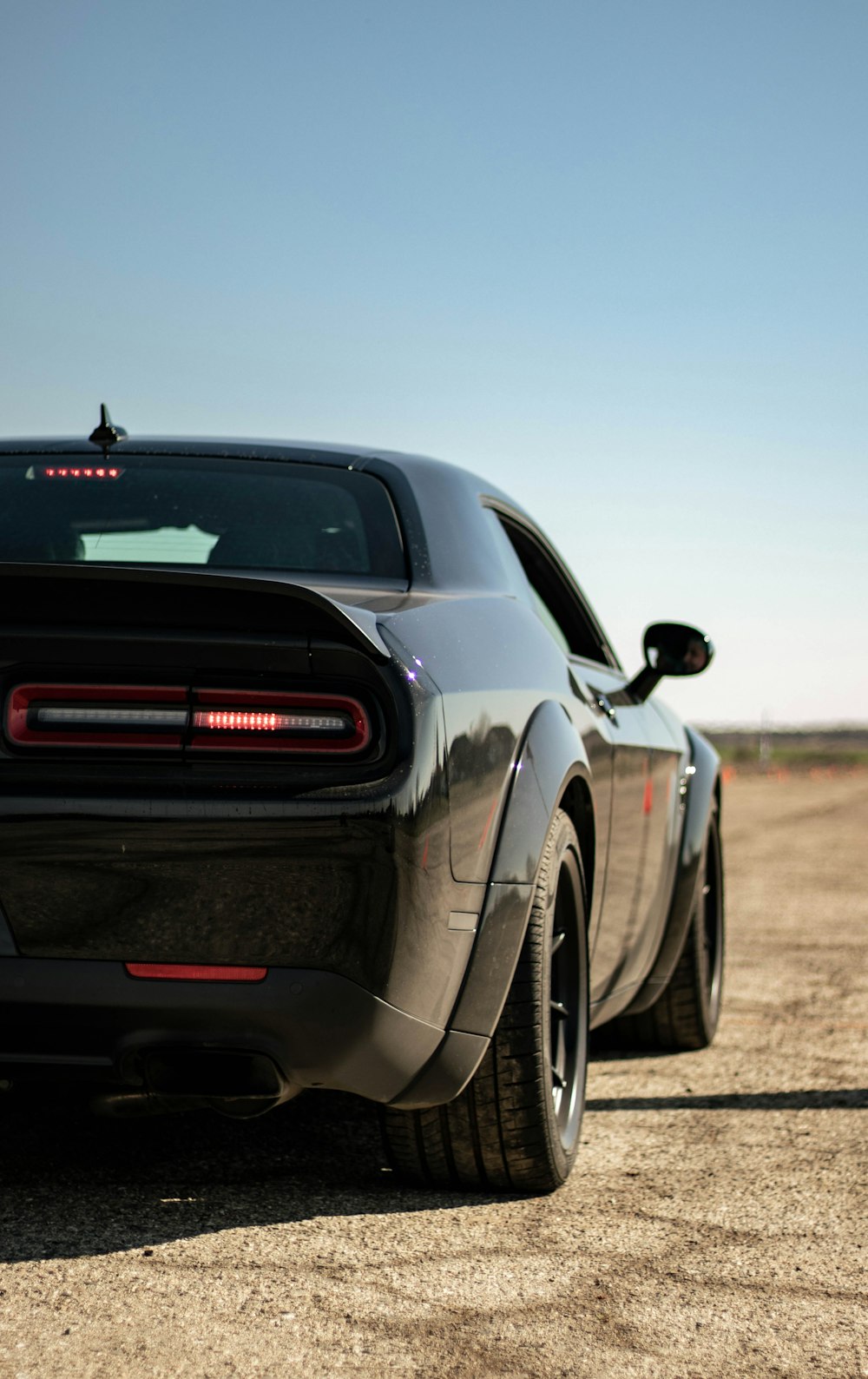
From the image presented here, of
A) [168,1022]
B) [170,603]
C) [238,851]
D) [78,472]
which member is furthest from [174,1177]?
[78,472]

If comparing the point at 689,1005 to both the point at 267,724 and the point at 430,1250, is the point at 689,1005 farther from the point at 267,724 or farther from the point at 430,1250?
the point at 267,724

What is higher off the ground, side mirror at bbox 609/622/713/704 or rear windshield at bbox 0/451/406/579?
rear windshield at bbox 0/451/406/579

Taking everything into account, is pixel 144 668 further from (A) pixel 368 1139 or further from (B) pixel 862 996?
(B) pixel 862 996

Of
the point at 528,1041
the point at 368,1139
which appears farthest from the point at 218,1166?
the point at 528,1041

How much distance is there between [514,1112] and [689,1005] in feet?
6.96

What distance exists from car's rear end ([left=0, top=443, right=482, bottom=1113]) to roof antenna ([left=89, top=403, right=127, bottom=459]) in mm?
1215

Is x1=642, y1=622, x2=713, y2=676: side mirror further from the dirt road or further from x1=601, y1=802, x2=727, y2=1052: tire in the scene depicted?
the dirt road

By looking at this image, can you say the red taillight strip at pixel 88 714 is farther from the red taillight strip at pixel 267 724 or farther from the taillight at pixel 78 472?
the taillight at pixel 78 472

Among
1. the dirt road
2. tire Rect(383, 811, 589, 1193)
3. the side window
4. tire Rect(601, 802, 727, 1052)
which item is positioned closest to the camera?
the dirt road

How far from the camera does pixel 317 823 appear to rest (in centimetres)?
241

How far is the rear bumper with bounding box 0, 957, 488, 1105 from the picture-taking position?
2.46 meters

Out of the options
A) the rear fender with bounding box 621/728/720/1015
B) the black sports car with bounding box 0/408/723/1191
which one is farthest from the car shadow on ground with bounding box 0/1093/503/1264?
the rear fender with bounding box 621/728/720/1015

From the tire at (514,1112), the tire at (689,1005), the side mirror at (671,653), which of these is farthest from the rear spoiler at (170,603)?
the tire at (689,1005)

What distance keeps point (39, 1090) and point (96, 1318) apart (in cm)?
50
